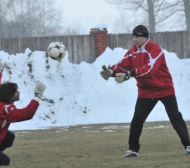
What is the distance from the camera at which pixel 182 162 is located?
8992 millimetres

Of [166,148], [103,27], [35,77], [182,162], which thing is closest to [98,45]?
[103,27]

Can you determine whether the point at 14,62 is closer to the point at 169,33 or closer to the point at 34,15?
the point at 169,33

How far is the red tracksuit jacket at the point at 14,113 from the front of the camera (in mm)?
8898

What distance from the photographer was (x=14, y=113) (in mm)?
8984

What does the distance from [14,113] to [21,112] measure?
5.1 inches

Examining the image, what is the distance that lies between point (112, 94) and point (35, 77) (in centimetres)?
350

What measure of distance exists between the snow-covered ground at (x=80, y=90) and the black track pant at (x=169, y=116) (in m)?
14.6

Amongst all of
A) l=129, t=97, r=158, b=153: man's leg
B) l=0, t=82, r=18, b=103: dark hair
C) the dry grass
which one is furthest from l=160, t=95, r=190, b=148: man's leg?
l=0, t=82, r=18, b=103: dark hair

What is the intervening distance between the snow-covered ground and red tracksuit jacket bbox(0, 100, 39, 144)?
1541cm

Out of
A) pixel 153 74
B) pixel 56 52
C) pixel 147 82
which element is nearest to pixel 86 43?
pixel 56 52

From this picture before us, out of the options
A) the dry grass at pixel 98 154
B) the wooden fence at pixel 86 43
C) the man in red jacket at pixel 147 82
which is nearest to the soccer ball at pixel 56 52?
the dry grass at pixel 98 154

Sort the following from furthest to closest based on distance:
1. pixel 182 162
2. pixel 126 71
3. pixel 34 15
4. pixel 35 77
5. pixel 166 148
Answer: pixel 34 15 → pixel 35 77 → pixel 166 148 → pixel 126 71 → pixel 182 162

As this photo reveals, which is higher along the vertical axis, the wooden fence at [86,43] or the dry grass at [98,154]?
the wooden fence at [86,43]

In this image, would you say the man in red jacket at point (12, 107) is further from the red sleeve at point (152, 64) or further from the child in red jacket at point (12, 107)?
the red sleeve at point (152, 64)
